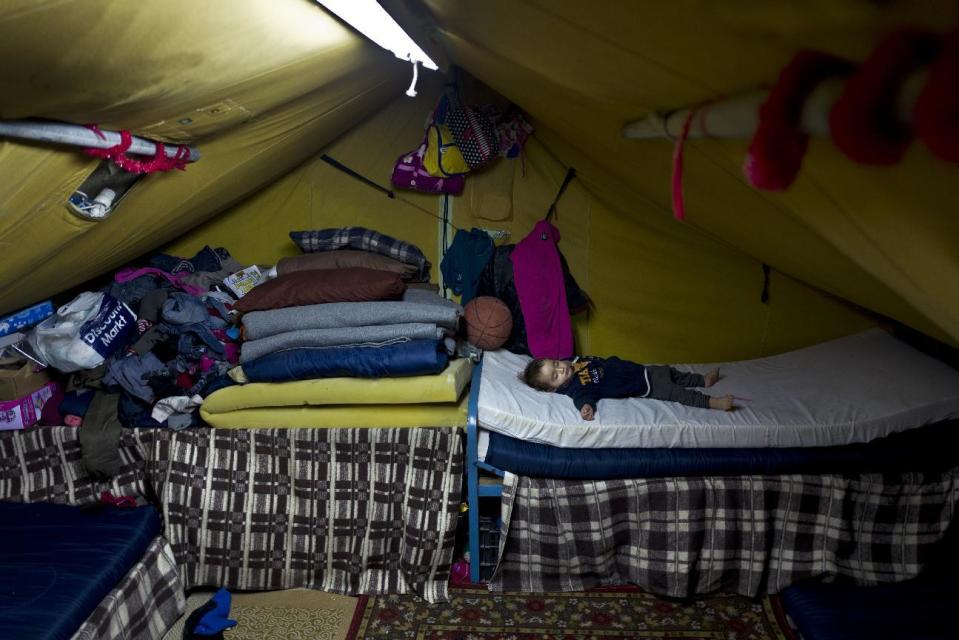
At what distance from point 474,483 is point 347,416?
21.2 inches

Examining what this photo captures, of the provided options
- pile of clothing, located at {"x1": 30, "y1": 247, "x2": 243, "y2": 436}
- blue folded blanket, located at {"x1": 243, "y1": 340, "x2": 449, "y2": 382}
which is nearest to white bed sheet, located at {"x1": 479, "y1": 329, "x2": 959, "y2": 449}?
blue folded blanket, located at {"x1": 243, "y1": 340, "x2": 449, "y2": 382}

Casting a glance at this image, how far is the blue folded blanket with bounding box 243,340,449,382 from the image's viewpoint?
225 centimetres

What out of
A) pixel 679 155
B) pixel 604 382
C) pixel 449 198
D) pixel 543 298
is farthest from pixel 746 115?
pixel 449 198

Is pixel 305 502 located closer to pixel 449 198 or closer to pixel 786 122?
pixel 449 198

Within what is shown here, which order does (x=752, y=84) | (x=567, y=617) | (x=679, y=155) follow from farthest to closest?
(x=567, y=617), (x=679, y=155), (x=752, y=84)

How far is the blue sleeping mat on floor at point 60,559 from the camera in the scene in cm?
175

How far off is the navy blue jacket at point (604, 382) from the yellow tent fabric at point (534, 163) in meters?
0.58

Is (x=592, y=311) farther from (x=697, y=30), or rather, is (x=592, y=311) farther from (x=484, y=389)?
(x=697, y=30)

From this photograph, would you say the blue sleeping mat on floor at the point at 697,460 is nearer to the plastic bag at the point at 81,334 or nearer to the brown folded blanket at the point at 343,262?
the brown folded blanket at the point at 343,262

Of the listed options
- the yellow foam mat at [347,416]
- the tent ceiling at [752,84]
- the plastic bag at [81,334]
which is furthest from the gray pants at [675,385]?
the plastic bag at [81,334]

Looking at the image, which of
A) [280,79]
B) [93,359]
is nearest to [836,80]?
[280,79]

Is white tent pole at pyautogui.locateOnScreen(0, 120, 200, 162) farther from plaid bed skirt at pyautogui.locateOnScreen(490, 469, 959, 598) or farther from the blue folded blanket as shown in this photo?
plaid bed skirt at pyautogui.locateOnScreen(490, 469, 959, 598)

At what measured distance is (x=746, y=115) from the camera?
2.19ft

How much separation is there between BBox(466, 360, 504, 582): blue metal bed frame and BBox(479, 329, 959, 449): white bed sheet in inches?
1.6
